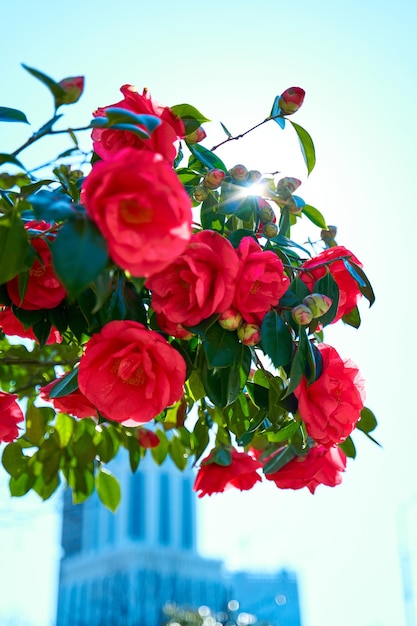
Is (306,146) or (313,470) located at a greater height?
(306,146)

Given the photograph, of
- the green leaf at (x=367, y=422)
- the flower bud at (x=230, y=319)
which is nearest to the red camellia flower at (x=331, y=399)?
the flower bud at (x=230, y=319)

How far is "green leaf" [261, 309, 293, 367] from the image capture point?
929 mm

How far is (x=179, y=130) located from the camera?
1.04 m

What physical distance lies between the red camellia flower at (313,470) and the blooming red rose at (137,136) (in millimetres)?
483

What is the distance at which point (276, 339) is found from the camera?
937 mm

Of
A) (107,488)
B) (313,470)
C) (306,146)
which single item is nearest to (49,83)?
(306,146)

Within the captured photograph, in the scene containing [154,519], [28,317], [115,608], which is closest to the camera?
[28,317]

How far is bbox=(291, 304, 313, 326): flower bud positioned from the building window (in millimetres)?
25916

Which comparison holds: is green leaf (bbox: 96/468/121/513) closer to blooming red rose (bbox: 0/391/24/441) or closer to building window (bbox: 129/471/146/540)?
blooming red rose (bbox: 0/391/24/441)

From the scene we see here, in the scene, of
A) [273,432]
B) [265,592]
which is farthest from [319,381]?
[265,592]

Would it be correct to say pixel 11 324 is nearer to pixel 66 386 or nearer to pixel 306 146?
pixel 66 386

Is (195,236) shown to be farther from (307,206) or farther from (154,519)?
(154,519)

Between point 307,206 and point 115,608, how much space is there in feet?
56.1

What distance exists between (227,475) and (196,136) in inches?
20.2
